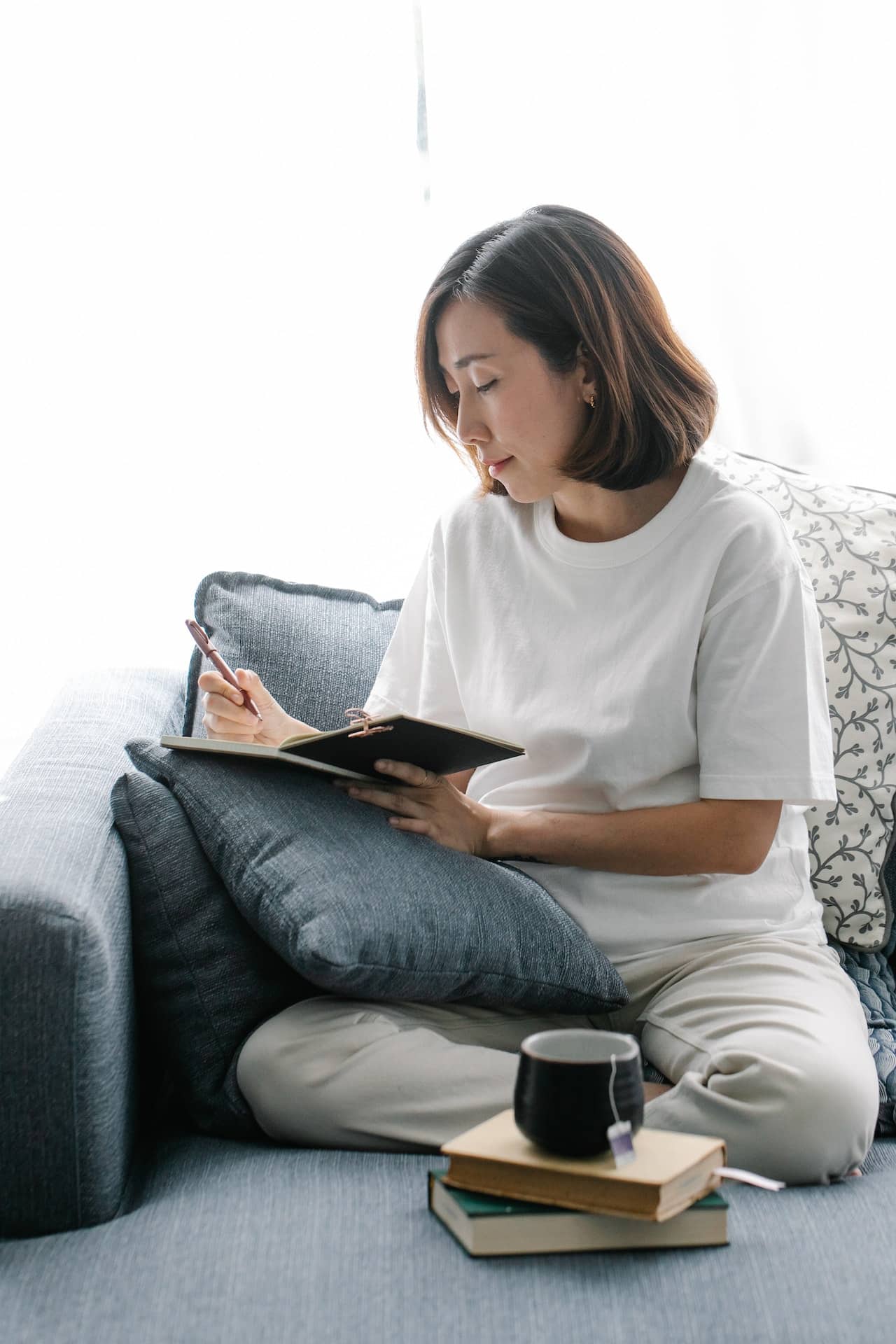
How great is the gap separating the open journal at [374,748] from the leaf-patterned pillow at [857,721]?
0.51 m

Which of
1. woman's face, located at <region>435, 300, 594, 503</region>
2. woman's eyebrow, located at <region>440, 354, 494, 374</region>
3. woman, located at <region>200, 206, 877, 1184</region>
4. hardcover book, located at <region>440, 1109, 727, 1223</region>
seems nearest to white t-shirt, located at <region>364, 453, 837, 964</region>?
woman, located at <region>200, 206, 877, 1184</region>

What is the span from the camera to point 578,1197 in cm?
89

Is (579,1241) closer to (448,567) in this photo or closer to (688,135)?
(448,567)

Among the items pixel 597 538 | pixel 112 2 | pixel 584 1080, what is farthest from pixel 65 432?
pixel 584 1080

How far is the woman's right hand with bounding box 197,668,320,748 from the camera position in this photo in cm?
143

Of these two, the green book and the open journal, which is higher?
the open journal

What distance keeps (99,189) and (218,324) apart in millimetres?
288

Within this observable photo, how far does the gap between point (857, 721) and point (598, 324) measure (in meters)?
0.61

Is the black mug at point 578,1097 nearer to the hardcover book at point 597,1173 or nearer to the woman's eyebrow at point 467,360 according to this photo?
the hardcover book at point 597,1173

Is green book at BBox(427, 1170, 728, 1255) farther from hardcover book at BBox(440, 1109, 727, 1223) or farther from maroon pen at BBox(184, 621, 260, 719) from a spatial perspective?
maroon pen at BBox(184, 621, 260, 719)

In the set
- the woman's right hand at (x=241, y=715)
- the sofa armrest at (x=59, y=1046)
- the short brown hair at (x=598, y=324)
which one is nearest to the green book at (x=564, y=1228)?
the sofa armrest at (x=59, y=1046)

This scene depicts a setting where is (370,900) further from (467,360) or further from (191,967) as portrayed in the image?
(467,360)

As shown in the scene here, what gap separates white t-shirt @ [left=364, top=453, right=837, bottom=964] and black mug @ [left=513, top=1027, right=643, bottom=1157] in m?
0.46

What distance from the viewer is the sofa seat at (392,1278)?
2.76 feet
